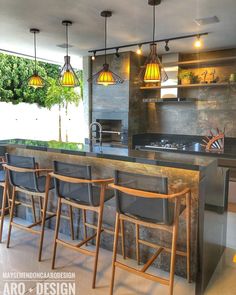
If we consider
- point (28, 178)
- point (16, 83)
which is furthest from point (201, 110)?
point (16, 83)

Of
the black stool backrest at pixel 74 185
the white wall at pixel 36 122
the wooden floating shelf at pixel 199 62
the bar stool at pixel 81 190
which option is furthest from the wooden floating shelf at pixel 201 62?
the black stool backrest at pixel 74 185

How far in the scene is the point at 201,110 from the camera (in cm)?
491

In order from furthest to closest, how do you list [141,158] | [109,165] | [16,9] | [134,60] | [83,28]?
[134,60] → [83,28] → [16,9] → [109,165] → [141,158]

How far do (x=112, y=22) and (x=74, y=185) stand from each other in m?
2.18

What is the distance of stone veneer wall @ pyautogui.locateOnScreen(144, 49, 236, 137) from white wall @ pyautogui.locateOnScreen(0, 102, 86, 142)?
6.89ft

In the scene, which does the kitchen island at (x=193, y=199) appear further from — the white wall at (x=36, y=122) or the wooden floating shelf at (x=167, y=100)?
the white wall at (x=36, y=122)

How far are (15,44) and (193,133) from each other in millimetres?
3573

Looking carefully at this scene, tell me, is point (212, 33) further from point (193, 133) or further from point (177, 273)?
point (177, 273)

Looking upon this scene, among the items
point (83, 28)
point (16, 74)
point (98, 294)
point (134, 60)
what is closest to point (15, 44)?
point (83, 28)

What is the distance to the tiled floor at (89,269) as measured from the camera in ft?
6.86

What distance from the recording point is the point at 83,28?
3.55 m

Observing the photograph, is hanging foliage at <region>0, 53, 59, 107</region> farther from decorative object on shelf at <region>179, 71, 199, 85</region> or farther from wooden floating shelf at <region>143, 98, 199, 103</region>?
decorative object on shelf at <region>179, 71, 199, 85</region>

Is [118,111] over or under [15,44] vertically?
under

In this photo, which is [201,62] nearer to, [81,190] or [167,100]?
[167,100]
